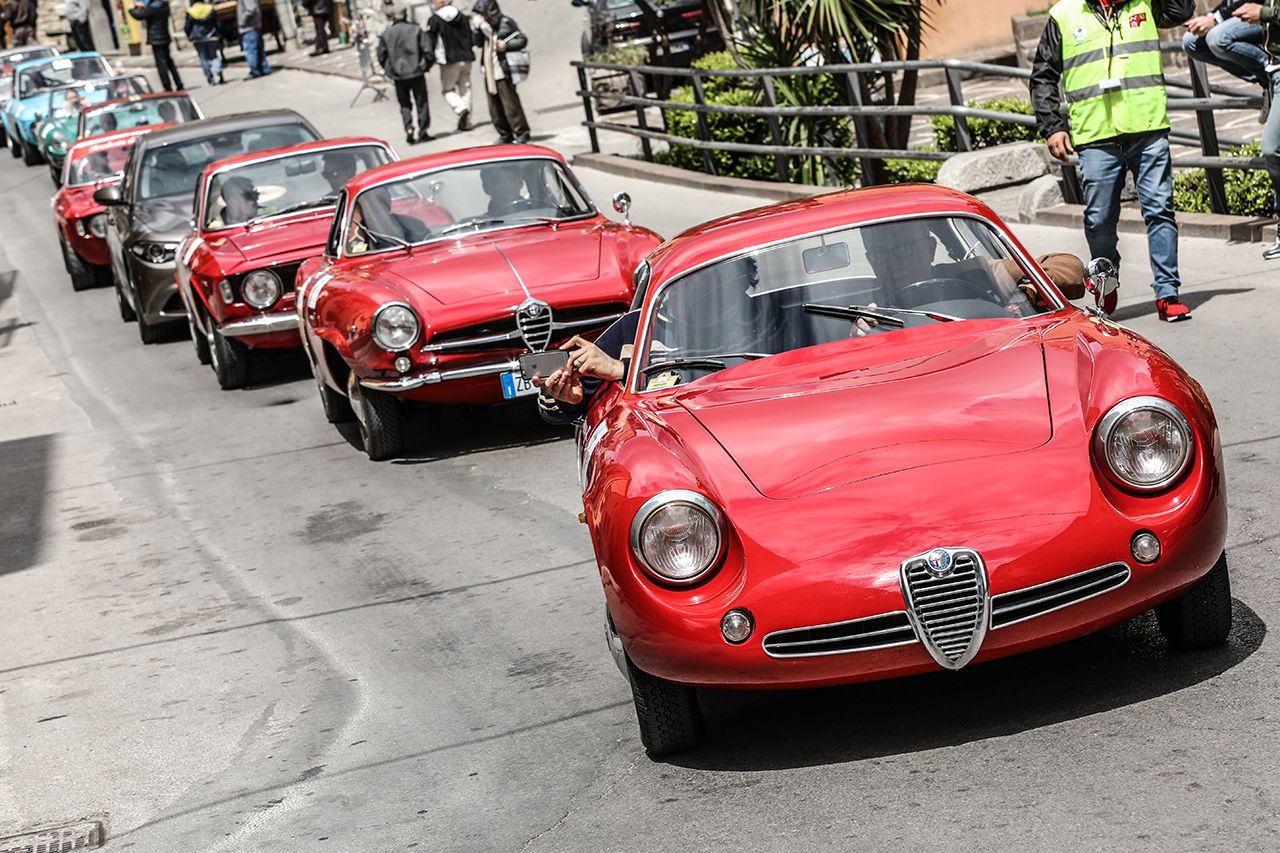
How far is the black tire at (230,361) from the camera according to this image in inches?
527

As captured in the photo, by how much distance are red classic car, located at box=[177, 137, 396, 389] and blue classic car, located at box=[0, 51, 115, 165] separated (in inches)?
835

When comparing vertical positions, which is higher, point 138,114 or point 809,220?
point 809,220

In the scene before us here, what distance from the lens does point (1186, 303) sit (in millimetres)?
10469

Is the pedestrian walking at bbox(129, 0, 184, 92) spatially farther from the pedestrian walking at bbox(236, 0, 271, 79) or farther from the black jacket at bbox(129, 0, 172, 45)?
the pedestrian walking at bbox(236, 0, 271, 79)

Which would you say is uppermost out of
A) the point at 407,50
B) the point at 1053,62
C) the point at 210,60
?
the point at 1053,62

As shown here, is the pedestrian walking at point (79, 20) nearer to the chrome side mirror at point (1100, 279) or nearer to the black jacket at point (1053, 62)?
the black jacket at point (1053, 62)

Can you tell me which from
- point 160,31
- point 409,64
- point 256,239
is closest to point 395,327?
point 256,239

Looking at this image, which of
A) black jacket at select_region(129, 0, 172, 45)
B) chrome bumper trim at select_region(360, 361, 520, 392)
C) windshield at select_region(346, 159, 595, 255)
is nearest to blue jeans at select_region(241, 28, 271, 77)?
black jacket at select_region(129, 0, 172, 45)

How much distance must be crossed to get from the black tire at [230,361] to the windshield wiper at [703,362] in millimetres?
7864

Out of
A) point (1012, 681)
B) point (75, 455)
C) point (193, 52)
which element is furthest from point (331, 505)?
point (193, 52)

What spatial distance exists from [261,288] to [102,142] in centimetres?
928

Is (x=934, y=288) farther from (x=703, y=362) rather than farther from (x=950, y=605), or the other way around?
(x=950, y=605)

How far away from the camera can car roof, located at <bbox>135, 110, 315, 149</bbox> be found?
16.4 m

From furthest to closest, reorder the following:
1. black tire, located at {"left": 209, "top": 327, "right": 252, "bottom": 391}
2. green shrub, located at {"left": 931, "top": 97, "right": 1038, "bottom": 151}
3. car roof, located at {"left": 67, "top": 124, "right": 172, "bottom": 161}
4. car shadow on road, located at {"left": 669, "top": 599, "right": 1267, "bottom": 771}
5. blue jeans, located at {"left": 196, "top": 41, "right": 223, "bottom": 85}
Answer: blue jeans, located at {"left": 196, "top": 41, "right": 223, "bottom": 85}, car roof, located at {"left": 67, "top": 124, "right": 172, "bottom": 161}, green shrub, located at {"left": 931, "top": 97, "right": 1038, "bottom": 151}, black tire, located at {"left": 209, "top": 327, "right": 252, "bottom": 391}, car shadow on road, located at {"left": 669, "top": 599, "right": 1267, "bottom": 771}
